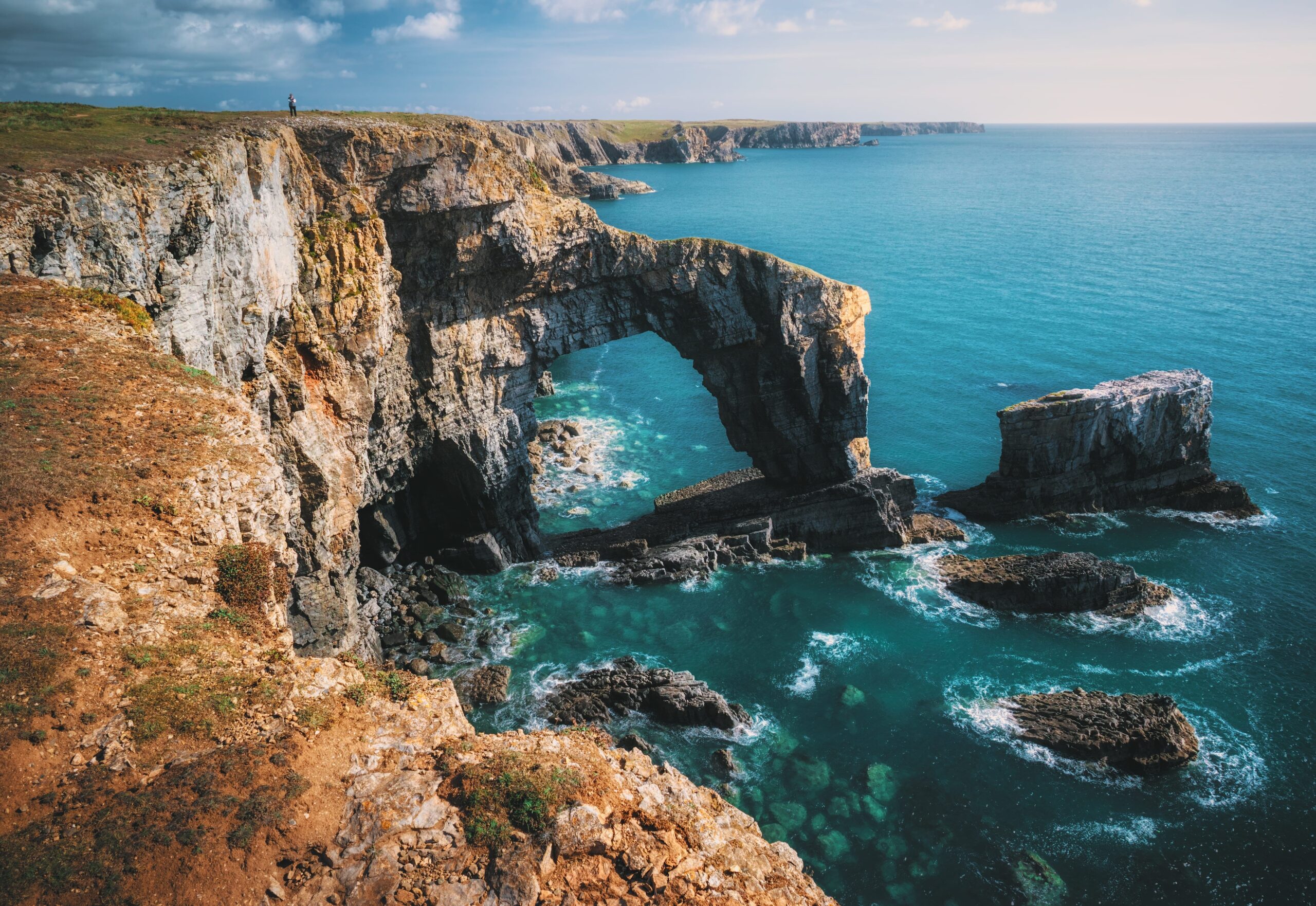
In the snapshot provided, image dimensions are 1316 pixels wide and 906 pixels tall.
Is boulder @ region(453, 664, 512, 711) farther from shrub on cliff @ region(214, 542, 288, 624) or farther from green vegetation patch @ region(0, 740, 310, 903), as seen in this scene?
green vegetation patch @ region(0, 740, 310, 903)

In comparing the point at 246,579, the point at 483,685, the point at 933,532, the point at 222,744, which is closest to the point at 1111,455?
the point at 933,532

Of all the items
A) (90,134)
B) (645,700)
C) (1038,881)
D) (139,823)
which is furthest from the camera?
(645,700)

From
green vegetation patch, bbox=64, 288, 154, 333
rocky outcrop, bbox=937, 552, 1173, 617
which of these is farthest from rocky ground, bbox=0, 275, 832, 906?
rocky outcrop, bbox=937, 552, 1173, 617

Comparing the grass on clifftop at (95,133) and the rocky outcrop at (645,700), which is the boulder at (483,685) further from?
the grass on clifftop at (95,133)

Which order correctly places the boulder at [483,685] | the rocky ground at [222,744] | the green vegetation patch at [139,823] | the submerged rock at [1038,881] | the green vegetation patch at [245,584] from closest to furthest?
1. the green vegetation patch at [139,823]
2. the rocky ground at [222,744]
3. the green vegetation patch at [245,584]
4. the submerged rock at [1038,881]
5. the boulder at [483,685]

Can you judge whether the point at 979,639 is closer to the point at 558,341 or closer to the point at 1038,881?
the point at 1038,881

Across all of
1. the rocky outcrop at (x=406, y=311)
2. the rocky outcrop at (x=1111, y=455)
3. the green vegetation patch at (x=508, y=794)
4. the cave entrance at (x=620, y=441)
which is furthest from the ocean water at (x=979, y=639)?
the green vegetation patch at (x=508, y=794)
